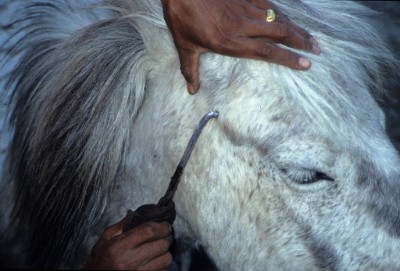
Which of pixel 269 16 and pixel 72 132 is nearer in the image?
pixel 269 16

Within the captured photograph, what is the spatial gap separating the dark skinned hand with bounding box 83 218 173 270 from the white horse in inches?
5.8

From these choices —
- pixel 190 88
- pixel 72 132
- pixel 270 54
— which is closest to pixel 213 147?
pixel 190 88

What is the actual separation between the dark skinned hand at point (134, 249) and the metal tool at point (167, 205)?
0.02m

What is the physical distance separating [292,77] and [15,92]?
2.71ft

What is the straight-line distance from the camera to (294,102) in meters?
1.36

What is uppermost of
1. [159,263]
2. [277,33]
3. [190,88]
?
[277,33]

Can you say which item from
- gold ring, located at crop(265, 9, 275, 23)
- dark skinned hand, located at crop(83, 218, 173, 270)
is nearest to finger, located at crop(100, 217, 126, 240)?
dark skinned hand, located at crop(83, 218, 173, 270)

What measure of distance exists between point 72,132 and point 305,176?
2.06ft

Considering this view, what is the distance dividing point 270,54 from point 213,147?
0.27 meters

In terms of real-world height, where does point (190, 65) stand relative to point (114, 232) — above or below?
above

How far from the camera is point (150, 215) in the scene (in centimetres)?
142

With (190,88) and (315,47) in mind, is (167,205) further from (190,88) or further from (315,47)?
(315,47)

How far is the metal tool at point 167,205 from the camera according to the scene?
55.4 inches

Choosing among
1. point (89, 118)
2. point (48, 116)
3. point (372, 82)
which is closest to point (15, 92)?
point (48, 116)
